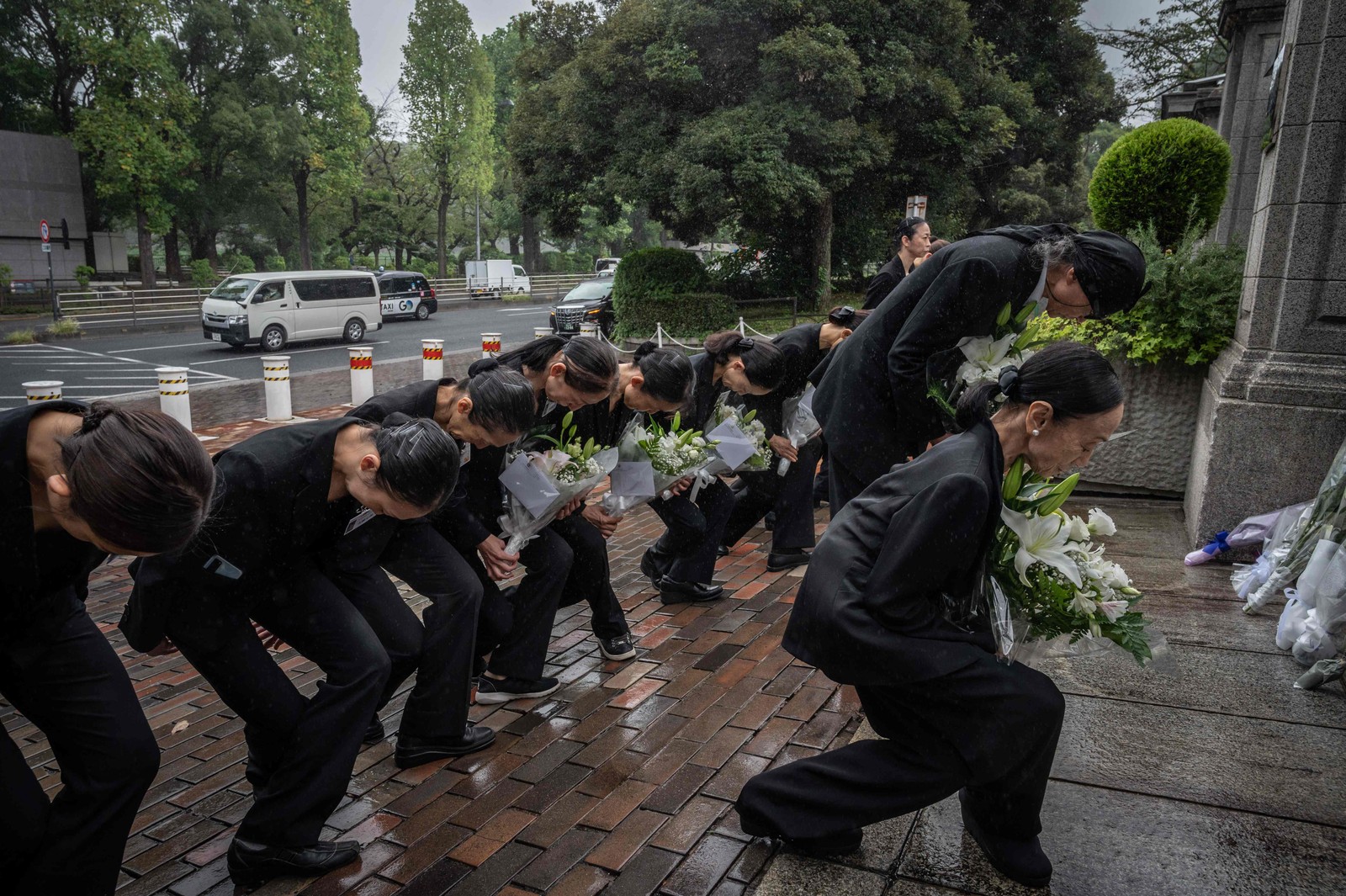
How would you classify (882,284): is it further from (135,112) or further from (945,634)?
(135,112)

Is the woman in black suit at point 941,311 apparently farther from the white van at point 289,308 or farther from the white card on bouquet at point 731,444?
the white van at point 289,308

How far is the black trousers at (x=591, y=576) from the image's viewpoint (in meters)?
4.56

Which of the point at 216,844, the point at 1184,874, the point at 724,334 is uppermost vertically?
the point at 724,334

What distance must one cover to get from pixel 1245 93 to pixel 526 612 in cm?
1125

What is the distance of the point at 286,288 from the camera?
2319cm

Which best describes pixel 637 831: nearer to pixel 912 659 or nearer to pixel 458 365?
pixel 912 659

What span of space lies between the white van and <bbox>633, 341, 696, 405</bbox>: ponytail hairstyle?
66.4 ft

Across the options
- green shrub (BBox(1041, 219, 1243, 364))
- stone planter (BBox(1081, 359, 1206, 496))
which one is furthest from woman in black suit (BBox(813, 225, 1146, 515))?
stone planter (BBox(1081, 359, 1206, 496))

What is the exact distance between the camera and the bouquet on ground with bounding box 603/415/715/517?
4.73 meters

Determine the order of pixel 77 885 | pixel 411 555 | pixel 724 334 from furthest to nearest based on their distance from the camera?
1. pixel 724 334
2. pixel 411 555
3. pixel 77 885

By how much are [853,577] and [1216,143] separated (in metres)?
7.57

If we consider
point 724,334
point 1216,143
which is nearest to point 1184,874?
point 724,334

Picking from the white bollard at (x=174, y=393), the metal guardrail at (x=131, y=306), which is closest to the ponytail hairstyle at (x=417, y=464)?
the white bollard at (x=174, y=393)

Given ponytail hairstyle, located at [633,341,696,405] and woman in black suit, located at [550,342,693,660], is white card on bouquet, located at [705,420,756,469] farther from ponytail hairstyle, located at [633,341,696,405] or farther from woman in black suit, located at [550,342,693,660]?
ponytail hairstyle, located at [633,341,696,405]
